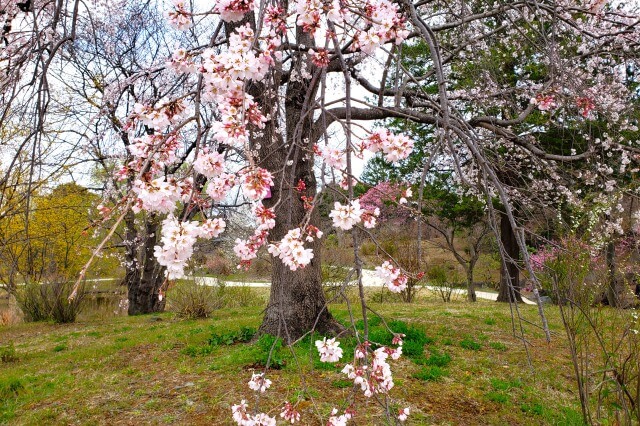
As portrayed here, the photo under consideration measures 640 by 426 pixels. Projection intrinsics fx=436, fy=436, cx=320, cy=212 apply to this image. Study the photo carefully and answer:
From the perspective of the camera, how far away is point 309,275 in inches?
194

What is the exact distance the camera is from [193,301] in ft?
26.0

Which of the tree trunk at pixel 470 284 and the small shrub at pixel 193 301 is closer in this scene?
the small shrub at pixel 193 301

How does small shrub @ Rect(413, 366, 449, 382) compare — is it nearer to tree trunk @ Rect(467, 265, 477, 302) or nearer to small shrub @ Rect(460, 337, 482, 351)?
small shrub @ Rect(460, 337, 482, 351)

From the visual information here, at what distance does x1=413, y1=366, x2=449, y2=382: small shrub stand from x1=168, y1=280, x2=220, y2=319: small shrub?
4.99 metres

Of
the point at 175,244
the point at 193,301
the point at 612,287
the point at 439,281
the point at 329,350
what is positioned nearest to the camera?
the point at 175,244

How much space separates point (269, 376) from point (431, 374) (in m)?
1.45

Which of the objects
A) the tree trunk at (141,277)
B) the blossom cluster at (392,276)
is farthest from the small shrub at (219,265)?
the blossom cluster at (392,276)

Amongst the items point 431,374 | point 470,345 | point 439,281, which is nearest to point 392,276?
point 431,374

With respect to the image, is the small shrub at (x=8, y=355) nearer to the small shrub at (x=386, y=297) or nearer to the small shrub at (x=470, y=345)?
the small shrub at (x=470, y=345)

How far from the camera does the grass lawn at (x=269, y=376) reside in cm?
329

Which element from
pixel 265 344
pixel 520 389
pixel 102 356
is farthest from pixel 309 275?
pixel 102 356

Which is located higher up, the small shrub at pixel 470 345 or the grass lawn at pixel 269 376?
the small shrub at pixel 470 345

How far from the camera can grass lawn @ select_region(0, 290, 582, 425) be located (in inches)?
129

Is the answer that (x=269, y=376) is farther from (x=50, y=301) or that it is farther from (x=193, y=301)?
(x=50, y=301)
